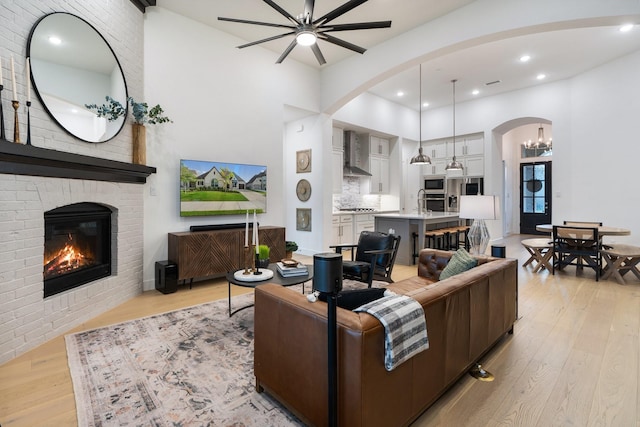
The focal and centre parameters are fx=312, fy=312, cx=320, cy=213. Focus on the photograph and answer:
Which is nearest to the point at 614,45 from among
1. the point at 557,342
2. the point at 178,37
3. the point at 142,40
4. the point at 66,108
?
the point at 557,342

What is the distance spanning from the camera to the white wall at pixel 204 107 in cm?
429

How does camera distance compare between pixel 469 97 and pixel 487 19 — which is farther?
pixel 469 97

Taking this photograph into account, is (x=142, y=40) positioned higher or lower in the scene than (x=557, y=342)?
higher

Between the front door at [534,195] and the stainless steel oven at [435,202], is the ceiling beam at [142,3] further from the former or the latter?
the front door at [534,195]

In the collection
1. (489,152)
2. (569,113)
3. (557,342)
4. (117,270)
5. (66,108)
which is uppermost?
(569,113)

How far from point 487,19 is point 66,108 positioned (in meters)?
5.01

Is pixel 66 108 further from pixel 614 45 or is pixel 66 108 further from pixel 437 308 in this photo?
pixel 614 45

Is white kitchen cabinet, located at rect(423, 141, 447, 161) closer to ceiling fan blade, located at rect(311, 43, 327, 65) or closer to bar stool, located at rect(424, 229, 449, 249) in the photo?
bar stool, located at rect(424, 229, 449, 249)

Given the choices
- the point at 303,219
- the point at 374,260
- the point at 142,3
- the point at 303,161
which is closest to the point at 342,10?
the point at 374,260

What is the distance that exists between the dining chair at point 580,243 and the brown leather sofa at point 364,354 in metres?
3.42

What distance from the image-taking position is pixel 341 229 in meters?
7.13

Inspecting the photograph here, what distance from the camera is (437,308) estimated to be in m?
1.70

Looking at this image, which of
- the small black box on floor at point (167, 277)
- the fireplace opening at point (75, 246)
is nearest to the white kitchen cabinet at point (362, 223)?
the small black box on floor at point (167, 277)

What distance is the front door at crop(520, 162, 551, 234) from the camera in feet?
33.0
